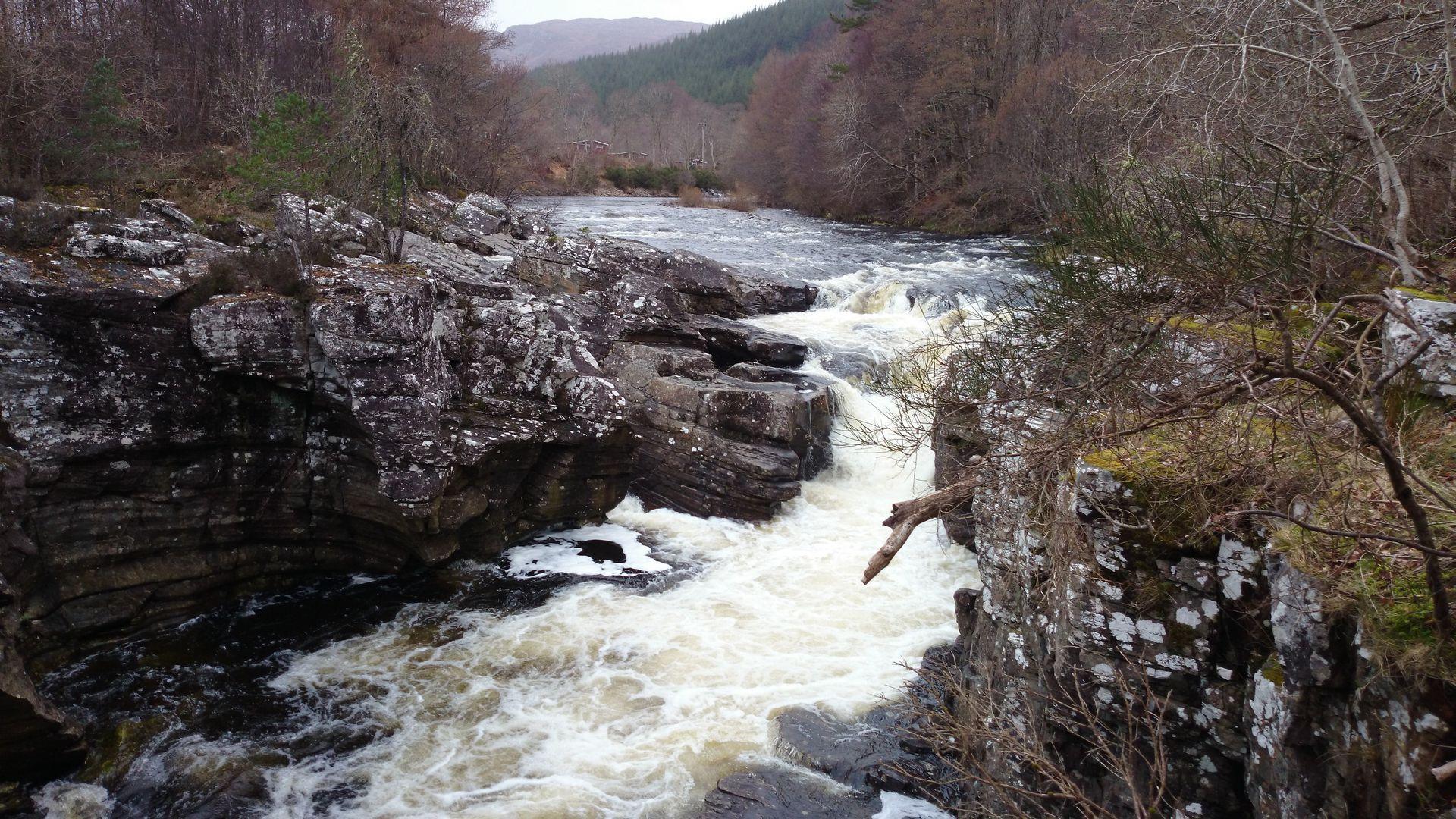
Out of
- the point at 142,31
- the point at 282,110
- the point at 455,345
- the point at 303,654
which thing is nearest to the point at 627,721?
the point at 303,654

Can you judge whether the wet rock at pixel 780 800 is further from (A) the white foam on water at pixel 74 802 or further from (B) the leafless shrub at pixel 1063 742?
(A) the white foam on water at pixel 74 802

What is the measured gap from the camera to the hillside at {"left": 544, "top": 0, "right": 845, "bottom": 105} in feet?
349

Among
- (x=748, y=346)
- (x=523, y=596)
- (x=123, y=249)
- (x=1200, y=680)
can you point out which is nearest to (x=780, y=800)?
(x=1200, y=680)

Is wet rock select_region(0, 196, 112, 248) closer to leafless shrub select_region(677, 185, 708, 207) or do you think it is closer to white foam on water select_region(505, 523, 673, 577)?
white foam on water select_region(505, 523, 673, 577)

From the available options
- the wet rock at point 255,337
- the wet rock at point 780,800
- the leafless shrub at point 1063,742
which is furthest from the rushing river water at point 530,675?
the wet rock at point 255,337

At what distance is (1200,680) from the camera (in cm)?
425

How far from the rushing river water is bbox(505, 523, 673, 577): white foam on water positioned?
35mm

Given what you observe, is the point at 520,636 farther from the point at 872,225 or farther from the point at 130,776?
the point at 872,225

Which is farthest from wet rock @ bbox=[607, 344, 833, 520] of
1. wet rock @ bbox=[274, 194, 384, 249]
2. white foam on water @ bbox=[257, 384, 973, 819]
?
wet rock @ bbox=[274, 194, 384, 249]

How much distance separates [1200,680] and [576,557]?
7138 mm

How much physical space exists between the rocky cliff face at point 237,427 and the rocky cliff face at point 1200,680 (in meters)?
5.86

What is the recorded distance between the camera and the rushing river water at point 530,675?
6105 mm

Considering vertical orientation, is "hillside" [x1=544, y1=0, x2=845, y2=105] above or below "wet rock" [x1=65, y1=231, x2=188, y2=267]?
above

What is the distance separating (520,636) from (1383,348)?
715cm
